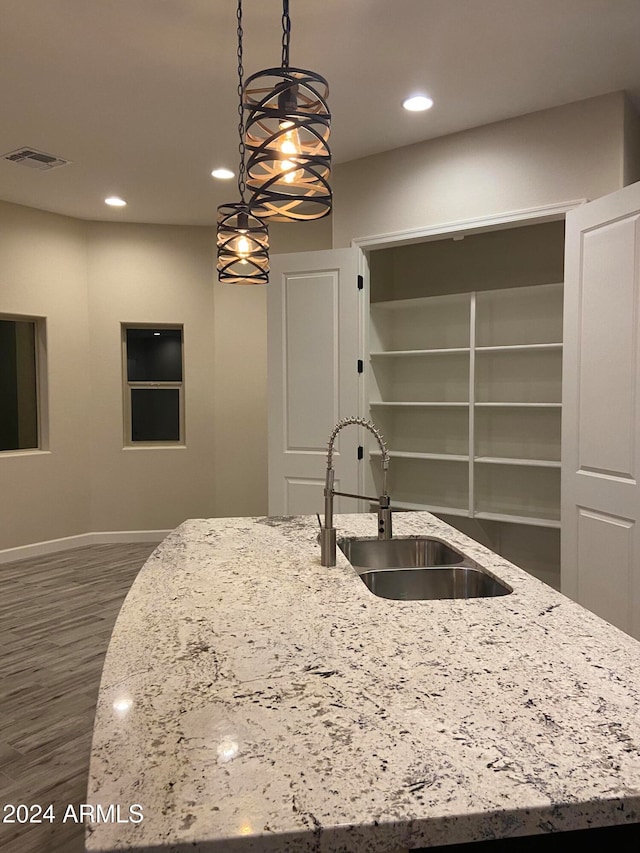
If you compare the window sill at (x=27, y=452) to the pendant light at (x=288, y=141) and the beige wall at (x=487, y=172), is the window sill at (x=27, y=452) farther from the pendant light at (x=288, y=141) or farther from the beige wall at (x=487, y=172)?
the pendant light at (x=288, y=141)

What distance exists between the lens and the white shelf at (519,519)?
4.06 m

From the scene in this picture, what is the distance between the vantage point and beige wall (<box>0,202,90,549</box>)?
5.39 m

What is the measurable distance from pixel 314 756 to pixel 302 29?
2885mm

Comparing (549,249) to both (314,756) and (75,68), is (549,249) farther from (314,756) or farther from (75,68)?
(314,756)

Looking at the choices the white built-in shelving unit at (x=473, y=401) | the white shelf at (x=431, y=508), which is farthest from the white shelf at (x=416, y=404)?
the white shelf at (x=431, y=508)

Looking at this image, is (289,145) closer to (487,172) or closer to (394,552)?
(394,552)

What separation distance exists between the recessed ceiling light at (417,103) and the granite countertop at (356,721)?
2806 mm

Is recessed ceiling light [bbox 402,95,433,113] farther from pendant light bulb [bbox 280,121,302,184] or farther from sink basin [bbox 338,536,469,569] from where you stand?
sink basin [bbox 338,536,469,569]

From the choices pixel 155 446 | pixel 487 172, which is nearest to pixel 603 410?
pixel 487 172

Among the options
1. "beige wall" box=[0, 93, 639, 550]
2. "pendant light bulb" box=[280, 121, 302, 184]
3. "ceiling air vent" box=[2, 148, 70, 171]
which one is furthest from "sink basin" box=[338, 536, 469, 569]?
"beige wall" box=[0, 93, 639, 550]

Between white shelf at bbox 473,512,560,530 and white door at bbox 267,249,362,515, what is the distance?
911 mm

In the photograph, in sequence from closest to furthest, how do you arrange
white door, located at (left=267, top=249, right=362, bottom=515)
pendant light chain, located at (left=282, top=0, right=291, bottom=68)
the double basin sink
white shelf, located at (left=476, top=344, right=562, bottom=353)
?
1. pendant light chain, located at (left=282, top=0, right=291, bottom=68)
2. the double basin sink
3. white shelf, located at (left=476, top=344, right=562, bottom=353)
4. white door, located at (left=267, top=249, right=362, bottom=515)

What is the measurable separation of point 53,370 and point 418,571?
4766mm

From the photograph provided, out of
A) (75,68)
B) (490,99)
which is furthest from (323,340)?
(75,68)
